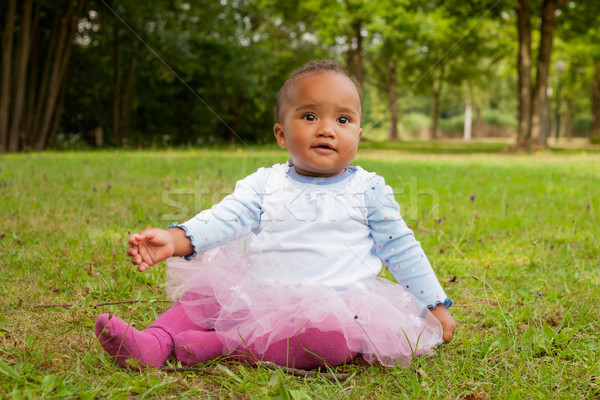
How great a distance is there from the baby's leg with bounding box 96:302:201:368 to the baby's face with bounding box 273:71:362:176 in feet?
3.06

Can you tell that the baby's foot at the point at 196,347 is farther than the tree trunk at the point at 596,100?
No

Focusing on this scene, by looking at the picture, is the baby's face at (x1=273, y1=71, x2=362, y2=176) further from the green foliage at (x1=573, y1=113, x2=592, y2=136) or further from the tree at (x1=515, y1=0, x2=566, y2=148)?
the green foliage at (x1=573, y1=113, x2=592, y2=136)

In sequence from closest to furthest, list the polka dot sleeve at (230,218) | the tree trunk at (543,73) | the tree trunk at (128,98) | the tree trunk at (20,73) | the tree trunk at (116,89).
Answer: the polka dot sleeve at (230,218) → the tree trunk at (20,73) → the tree trunk at (116,89) → the tree trunk at (128,98) → the tree trunk at (543,73)

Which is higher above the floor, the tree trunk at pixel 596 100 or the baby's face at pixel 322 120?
the tree trunk at pixel 596 100

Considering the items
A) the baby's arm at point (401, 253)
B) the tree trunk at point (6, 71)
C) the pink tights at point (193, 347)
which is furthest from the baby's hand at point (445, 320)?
the tree trunk at point (6, 71)

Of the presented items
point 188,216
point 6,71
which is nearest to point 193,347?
point 188,216

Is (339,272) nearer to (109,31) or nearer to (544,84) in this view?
(109,31)

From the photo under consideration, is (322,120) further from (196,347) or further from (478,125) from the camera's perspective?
(478,125)

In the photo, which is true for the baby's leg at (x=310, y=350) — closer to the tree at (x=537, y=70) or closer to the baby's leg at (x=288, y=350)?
the baby's leg at (x=288, y=350)

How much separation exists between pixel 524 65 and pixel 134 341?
17601mm

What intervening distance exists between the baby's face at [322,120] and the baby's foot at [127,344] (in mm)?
977

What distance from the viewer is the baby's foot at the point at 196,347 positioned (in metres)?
2.01

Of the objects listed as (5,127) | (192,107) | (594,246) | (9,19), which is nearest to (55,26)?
(9,19)

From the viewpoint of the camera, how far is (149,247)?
1.92 m
